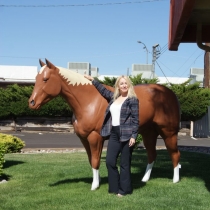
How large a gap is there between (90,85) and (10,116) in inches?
819

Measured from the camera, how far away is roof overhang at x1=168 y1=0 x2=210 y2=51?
16.0ft

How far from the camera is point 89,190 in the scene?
670cm

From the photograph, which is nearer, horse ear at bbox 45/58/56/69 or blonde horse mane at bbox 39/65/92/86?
horse ear at bbox 45/58/56/69

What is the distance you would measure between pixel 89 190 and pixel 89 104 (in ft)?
4.49

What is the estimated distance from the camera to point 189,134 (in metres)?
26.1

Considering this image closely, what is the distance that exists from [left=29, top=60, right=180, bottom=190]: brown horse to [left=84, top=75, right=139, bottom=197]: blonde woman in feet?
0.85

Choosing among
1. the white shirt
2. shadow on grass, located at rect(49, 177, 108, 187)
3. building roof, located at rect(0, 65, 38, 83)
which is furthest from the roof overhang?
building roof, located at rect(0, 65, 38, 83)

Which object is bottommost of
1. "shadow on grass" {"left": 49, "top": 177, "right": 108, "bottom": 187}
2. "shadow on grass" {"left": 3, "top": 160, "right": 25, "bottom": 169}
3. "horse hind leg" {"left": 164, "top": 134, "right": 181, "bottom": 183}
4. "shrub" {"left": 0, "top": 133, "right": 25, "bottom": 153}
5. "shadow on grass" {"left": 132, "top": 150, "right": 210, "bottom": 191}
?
"shrub" {"left": 0, "top": 133, "right": 25, "bottom": 153}

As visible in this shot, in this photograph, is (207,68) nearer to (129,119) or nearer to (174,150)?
(174,150)

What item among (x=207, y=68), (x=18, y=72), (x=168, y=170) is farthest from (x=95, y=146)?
(x=18, y=72)

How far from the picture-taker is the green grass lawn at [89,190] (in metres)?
5.83

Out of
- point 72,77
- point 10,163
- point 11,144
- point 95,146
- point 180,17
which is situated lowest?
point 11,144

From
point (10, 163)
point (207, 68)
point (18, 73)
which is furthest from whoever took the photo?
point (18, 73)

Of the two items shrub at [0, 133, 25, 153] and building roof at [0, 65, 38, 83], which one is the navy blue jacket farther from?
building roof at [0, 65, 38, 83]
